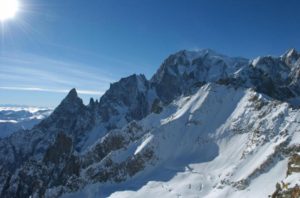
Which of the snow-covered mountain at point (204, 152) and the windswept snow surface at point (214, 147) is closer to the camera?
the snow-covered mountain at point (204, 152)

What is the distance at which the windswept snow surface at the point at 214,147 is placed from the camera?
135500 mm

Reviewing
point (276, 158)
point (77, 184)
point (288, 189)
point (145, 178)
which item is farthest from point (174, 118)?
point (288, 189)

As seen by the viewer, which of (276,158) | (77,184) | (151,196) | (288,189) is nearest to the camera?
(288,189)

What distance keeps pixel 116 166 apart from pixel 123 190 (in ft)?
53.9

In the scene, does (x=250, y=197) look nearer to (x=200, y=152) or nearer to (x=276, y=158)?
(x=276, y=158)

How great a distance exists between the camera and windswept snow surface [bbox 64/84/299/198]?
445 feet

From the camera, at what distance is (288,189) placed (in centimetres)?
9200

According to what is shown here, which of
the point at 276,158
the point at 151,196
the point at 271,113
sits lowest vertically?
the point at 151,196

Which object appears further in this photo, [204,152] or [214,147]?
[204,152]

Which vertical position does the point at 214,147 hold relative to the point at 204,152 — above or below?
above

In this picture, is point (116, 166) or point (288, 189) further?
point (116, 166)

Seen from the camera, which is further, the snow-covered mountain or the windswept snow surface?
the windswept snow surface

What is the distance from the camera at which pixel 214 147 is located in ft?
548

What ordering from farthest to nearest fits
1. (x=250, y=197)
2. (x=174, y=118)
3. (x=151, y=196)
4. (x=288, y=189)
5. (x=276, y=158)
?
(x=174, y=118) < (x=151, y=196) < (x=276, y=158) < (x=250, y=197) < (x=288, y=189)
